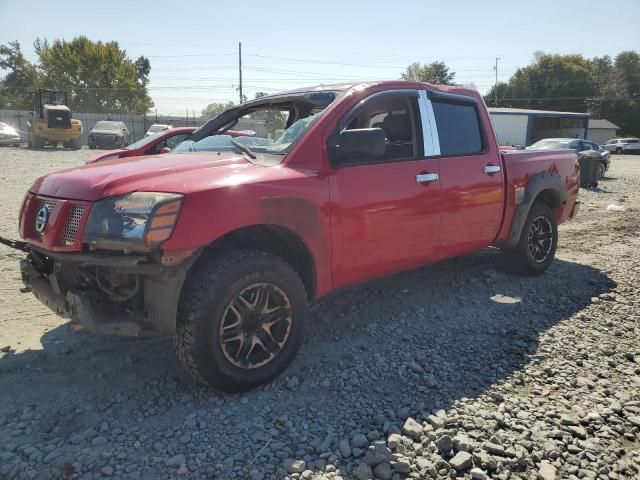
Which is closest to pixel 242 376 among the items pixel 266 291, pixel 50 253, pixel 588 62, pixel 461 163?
pixel 266 291

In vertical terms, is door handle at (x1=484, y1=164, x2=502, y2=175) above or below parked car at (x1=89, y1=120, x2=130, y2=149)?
below

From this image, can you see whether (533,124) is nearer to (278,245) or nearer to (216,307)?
(278,245)

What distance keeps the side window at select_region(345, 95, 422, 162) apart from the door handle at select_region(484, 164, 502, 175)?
2.89 ft

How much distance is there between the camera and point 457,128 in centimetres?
448

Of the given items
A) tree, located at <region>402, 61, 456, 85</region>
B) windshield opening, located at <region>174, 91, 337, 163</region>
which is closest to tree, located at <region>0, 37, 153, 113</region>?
tree, located at <region>402, 61, 456, 85</region>

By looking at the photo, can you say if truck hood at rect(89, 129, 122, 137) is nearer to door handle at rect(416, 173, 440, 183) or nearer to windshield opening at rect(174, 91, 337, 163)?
windshield opening at rect(174, 91, 337, 163)

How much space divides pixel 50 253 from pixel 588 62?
294ft

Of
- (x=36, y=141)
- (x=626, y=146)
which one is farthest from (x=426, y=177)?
(x=626, y=146)

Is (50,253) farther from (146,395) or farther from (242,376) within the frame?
(242,376)

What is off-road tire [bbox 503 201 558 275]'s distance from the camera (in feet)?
17.1

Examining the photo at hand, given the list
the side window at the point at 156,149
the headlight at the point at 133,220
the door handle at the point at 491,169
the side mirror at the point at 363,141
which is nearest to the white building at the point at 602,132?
the side window at the point at 156,149

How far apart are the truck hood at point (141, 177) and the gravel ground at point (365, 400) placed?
107cm

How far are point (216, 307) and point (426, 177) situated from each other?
206 cm

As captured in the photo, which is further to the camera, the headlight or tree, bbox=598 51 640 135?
tree, bbox=598 51 640 135
